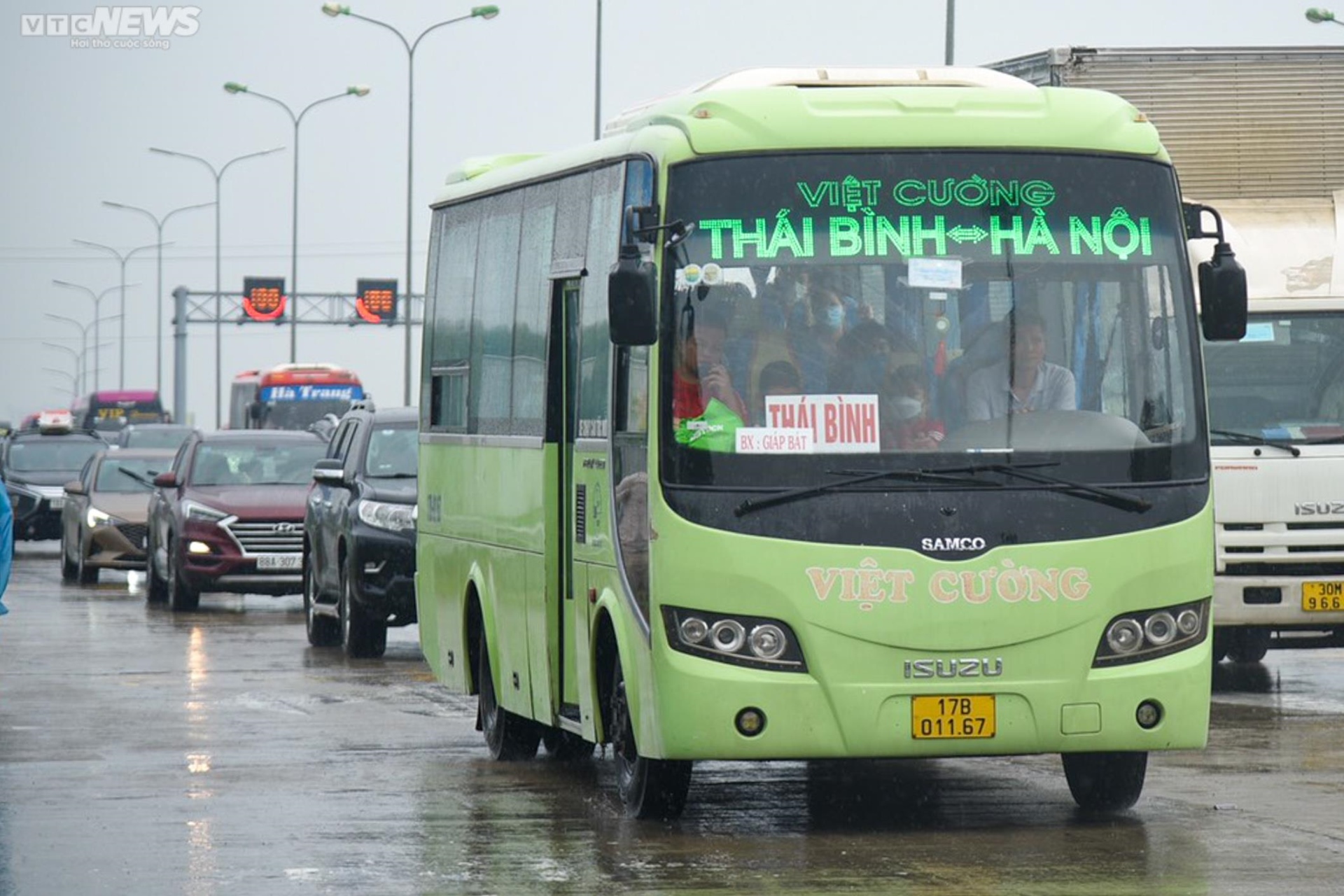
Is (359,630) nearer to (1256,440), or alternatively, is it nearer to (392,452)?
(392,452)

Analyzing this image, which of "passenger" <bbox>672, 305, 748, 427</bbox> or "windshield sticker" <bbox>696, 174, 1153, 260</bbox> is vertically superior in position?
"windshield sticker" <bbox>696, 174, 1153, 260</bbox>

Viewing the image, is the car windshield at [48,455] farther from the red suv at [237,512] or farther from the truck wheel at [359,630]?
the truck wheel at [359,630]

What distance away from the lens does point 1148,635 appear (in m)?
11.4

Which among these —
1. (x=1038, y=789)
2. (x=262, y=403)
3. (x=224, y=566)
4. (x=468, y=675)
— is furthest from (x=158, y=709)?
(x=262, y=403)

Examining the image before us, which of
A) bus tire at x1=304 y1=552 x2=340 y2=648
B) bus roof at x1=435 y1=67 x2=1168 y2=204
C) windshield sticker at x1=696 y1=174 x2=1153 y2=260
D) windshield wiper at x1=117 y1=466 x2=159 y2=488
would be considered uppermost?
bus roof at x1=435 y1=67 x2=1168 y2=204

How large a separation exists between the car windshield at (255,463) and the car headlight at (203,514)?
0.76 m

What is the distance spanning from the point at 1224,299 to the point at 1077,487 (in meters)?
1.05

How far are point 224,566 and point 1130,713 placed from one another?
60.3ft

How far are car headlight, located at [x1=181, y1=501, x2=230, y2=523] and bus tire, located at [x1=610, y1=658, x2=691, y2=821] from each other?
16.9 meters

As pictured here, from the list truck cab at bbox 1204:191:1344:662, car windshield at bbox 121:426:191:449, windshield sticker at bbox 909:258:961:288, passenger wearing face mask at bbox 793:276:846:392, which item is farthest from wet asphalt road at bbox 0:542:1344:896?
car windshield at bbox 121:426:191:449

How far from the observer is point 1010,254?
37.8 ft

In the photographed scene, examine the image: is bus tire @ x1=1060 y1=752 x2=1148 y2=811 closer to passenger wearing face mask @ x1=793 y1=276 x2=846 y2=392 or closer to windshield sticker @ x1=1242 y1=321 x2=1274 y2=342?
passenger wearing face mask @ x1=793 y1=276 x2=846 y2=392

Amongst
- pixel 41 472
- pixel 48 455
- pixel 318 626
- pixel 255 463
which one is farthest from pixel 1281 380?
pixel 48 455

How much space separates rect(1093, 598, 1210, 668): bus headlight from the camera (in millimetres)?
11320
